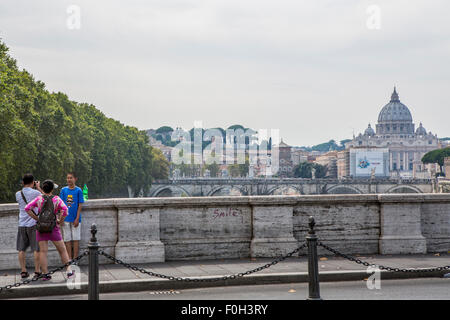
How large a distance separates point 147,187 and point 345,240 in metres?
81.6

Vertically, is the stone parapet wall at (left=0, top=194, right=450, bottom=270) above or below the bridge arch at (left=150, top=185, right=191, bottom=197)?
above

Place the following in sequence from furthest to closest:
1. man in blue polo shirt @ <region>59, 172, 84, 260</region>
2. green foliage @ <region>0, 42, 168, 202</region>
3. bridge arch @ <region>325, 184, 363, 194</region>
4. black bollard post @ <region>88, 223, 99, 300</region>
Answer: bridge arch @ <region>325, 184, 363, 194</region>
green foliage @ <region>0, 42, 168, 202</region>
man in blue polo shirt @ <region>59, 172, 84, 260</region>
black bollard post @ <region>88, 223, 99, 300</region>

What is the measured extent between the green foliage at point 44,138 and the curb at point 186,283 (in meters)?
24.3

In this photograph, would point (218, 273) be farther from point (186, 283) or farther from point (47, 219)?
point (47, 219)

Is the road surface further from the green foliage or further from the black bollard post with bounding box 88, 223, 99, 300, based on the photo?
the green foliage

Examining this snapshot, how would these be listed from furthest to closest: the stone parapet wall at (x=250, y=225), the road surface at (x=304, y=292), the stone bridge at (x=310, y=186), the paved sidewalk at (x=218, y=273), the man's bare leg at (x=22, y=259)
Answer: the stone bridge at (x=310, y=186) → the stone parapet wall at (x=250, y=225) → the man's bare leg at (x=22, y=259) → the paved sidewalk at (x=218, y=273) → the road surface at (x=304, y=292)

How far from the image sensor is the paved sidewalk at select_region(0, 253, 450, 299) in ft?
33.8

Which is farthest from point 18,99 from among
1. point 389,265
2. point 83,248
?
point 389,265

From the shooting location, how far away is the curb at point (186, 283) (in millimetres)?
10109

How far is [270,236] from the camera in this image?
43.1 ft

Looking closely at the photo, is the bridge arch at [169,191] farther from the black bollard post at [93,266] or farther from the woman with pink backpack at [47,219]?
the black bollard post at [93,266]

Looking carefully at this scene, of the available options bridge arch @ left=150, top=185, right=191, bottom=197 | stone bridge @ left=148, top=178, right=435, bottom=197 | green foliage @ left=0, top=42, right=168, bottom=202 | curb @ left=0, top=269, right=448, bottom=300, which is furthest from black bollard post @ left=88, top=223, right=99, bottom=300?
stone bridge @ left=148, top=178, right=435, bottom=197

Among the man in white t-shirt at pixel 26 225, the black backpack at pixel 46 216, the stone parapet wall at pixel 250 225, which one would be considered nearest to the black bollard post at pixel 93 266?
the black backpack at pixel 46 216

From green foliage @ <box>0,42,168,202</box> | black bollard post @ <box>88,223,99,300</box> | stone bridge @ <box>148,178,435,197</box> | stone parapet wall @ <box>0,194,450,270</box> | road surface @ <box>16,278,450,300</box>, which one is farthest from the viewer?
stone bridge @ <box>148,178,435,197</box>
